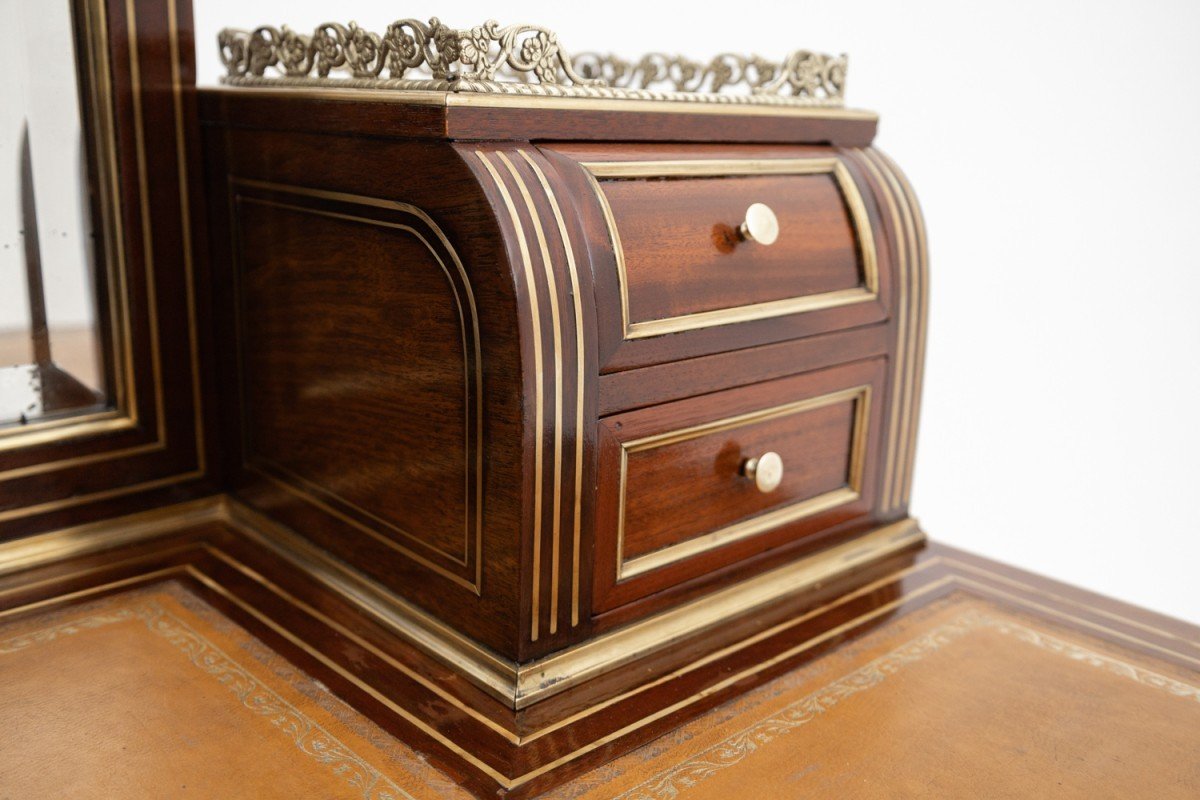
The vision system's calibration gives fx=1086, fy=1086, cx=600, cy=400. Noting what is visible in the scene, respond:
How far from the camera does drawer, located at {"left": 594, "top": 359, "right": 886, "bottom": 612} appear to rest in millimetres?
910

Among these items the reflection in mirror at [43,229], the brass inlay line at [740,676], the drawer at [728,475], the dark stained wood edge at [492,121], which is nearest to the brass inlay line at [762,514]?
the drawer at [728,475]

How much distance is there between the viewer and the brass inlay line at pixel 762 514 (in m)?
0.92

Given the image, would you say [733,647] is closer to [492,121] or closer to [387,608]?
[387,608]

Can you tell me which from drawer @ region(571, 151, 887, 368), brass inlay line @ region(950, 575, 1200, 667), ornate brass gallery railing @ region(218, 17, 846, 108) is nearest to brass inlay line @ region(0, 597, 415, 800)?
drawer @ region(571, 151, 887, 368)

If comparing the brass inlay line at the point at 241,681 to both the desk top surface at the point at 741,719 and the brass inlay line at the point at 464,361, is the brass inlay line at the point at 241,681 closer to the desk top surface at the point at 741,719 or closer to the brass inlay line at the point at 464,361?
the desk top surface at the point at 741,719

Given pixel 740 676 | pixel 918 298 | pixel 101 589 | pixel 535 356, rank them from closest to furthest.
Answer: pixel 535 356 < pixel 740 676 < pixel 101 589 < pixel 918 298

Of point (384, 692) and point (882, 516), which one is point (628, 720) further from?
point (882, 516)

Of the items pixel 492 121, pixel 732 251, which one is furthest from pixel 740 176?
pixel 492 121

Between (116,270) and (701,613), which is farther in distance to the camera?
(116,270)

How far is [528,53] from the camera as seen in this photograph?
2.85 feet

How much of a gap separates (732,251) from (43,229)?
666mm

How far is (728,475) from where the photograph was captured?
1.00 meters

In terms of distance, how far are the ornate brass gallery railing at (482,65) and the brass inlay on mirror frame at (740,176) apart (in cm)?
6

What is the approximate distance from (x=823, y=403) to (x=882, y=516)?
0.63 ft
